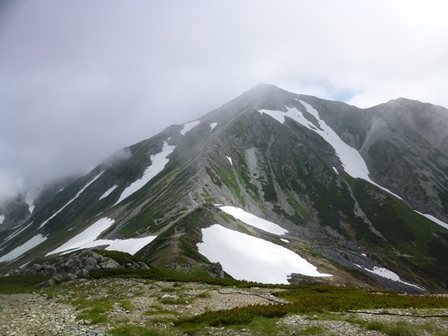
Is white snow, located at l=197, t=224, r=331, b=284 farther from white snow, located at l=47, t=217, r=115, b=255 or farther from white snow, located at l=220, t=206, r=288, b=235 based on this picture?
white snow, located at l=47, t=217, r=115, b=255

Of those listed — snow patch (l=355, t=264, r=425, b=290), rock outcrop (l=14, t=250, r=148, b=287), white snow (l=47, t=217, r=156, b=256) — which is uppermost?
white snow (l=47, t=217, r=156, b=256)

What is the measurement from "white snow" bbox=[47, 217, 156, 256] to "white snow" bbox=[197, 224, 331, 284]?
18503mm

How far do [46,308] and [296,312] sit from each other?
63.7 feet

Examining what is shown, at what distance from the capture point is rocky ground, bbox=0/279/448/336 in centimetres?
1742

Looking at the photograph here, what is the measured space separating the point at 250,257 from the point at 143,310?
5175 centimetres

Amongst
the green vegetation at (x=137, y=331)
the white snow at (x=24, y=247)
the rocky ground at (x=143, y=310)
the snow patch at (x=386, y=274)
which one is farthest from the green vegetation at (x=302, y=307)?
the white snow at (x=24, y=247)

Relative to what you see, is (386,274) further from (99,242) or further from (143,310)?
(143,310)

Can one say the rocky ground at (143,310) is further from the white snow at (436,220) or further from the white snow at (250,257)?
the white snow at (436,220)

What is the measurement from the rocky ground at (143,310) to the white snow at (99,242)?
4683cm

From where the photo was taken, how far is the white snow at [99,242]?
81.0 m

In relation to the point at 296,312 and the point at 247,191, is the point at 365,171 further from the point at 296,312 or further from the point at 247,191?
the point at 296,312

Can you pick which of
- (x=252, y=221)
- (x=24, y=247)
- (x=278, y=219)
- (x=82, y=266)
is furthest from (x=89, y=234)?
(x=82, y=266)

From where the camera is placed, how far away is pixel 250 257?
72250 millimetres

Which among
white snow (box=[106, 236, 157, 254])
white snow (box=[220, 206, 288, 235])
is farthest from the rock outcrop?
white snow (box=[220, 206, 288, 235])
